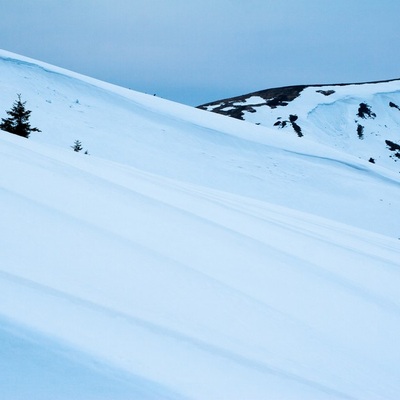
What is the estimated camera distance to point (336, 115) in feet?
116

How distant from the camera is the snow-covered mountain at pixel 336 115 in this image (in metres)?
30.5

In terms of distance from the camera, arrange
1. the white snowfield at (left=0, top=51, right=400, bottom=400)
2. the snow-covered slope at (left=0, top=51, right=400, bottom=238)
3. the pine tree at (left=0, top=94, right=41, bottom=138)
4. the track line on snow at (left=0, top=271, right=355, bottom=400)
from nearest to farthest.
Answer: the white snowfield at (left=0, top=51, right=400, bottom=400), the track line on snow at (left=0, top=271, right=355, bottom=400), the pine tree at (left=0, top=94, right=41, bottom=138), the snow-covered slope at (left=0, top=51, right=400, bottom=238)

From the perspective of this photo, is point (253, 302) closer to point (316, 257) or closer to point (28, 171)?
point (316, 257)

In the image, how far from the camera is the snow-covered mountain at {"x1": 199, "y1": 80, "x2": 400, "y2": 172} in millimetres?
30453

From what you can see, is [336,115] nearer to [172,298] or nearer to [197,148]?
[197,148]

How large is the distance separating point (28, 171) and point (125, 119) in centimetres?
1041

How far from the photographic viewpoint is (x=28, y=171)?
9.41 feet

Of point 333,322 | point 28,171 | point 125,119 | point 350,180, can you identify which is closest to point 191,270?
point 333,322

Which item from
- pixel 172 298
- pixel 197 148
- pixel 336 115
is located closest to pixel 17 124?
pixel 197 148

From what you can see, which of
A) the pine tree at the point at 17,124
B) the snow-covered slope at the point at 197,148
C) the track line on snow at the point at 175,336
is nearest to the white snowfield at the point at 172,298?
the track line on snow at the point at 175,336

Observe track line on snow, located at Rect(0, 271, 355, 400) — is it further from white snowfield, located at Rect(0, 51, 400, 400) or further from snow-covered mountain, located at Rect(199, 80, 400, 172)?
snow-covered mountain, located at Rect(199, 80, 400, 172)

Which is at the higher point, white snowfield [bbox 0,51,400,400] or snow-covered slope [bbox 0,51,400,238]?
snow-covered slope [bbox 0,51,400,238]

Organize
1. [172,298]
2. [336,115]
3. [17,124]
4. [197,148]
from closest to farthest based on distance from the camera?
[172,298] < [17,124] < [197,148] < [336,115]

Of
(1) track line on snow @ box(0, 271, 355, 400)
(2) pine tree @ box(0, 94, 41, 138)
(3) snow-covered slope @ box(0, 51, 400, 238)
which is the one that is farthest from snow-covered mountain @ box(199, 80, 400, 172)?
(1) track line on snow @ box(0, 271, 355, 400)
